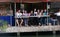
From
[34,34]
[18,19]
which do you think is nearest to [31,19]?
[18,19]

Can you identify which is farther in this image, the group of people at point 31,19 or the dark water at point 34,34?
the group of people at point 31,19

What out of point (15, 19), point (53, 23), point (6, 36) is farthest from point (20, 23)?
point (53, 23)

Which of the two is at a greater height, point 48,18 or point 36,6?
point 36,6

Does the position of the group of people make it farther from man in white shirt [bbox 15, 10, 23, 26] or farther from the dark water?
the dark water

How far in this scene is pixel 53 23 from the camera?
36.7ft

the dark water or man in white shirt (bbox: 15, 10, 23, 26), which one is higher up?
man in white shirt (bbox: 15, 10, 23, 26)

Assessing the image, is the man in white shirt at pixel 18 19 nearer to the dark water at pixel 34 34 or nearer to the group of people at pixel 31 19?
the group of people at pixel 31 19

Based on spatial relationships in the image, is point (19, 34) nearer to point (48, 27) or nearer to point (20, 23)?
point (20, 23)

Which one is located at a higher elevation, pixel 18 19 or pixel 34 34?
pixel 18 19

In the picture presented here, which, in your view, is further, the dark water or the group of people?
the group of people

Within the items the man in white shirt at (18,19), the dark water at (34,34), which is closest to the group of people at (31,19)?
the man in white shirt at (18,19)

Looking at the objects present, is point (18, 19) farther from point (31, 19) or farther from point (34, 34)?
point (34, 34)

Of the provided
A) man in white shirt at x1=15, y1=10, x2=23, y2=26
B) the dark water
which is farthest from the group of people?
the dark water

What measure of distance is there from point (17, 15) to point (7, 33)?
3.82ft
